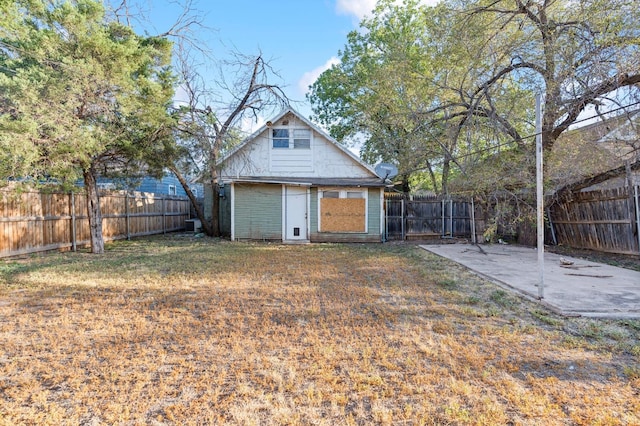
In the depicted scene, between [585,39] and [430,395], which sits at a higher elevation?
[585,39]

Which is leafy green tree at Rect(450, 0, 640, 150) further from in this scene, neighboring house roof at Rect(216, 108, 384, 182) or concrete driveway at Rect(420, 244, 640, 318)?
neighboring house roof at Rect(216, 108, 384, 182)

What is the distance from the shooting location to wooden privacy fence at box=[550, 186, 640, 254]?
8.72 meters

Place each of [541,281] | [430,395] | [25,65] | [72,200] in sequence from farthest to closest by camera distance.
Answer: [72,200] < [25,65] < [541,281] < [430,395]

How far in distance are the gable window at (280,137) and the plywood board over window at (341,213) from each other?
2705mm

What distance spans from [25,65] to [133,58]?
2223 mm

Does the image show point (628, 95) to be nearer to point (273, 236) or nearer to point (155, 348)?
point (155, 348)

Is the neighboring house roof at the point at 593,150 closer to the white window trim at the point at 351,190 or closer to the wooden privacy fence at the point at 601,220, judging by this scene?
the wooden privacy fence at the point at 601,220

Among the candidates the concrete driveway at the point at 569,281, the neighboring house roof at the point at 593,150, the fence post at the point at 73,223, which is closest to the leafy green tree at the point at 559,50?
the neighboring house roof at the point at 593,150

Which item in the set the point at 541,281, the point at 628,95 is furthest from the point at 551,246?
the point at 541,281

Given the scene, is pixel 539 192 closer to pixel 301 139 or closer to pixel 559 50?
pixel 559 50

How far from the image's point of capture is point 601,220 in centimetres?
979

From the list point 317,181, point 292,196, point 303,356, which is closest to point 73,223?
point 292,196

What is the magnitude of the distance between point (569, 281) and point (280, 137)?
35.0 feet

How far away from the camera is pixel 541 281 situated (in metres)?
5.19
